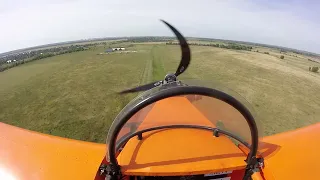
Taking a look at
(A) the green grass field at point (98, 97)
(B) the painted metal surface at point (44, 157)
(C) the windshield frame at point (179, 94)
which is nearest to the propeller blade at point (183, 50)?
(C) the windshield frame at point (179, 94)

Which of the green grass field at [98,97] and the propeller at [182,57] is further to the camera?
the green grass field at [98,97]

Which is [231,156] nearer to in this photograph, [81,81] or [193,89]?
[193,89]

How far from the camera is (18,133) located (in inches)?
87.0

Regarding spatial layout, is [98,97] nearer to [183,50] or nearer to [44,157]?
[44,157]

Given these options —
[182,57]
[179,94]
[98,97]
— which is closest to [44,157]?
[179,94]

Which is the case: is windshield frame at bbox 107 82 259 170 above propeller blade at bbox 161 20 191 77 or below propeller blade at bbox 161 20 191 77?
below

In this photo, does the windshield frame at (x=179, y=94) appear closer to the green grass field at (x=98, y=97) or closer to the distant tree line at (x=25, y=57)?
the green grass field at (x=98, y=97)

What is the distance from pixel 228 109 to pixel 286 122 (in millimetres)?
5932

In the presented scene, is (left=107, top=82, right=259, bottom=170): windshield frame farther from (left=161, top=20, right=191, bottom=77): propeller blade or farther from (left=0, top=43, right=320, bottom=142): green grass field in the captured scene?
(left=0, top=43, right=320, bottom=142): green grass field

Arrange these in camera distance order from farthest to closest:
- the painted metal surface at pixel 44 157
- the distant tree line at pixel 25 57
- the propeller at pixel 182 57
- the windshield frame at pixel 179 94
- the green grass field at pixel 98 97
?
the distant tree line at pixel 25 57
the green grass field at pixel 98 97
the propeller at pixel 182 57
the painted metal surface at pixel 44 157
the windshield frame at pixel 179 94

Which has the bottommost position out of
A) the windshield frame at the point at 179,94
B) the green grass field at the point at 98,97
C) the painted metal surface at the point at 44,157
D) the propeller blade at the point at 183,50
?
the green grass field at the point at 98,97

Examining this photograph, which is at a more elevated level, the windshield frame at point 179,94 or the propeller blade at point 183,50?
the propeller blade at point 183,50

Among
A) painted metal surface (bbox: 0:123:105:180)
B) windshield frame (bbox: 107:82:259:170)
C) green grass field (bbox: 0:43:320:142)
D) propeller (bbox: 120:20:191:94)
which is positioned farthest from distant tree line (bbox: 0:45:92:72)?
windshield frame (bbox: 107:82:259:170)

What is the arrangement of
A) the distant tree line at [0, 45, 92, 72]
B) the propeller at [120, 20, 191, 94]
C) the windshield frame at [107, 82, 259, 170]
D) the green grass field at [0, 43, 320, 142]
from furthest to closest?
the distant tree line at [0, 45, 92, 72] < the green grass field at [0, 43, 320, 142] < the propeller at [120, 20, 191, 94] < the windshield frame at [107, 82, 259, 170]
